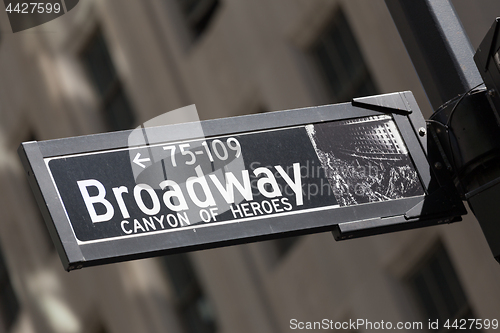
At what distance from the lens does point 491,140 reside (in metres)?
2.88

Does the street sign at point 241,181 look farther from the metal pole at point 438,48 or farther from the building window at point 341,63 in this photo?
the building window at point 341,63

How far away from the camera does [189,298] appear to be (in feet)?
44.5

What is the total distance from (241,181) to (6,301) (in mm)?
15960

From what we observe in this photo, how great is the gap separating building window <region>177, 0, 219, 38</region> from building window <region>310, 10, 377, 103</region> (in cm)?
260

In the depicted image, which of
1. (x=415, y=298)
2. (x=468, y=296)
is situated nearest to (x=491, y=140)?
(x=468, y=296)

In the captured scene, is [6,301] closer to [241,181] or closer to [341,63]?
[341,63]

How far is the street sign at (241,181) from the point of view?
277 cm

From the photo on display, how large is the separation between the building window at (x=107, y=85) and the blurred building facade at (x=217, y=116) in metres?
0.04

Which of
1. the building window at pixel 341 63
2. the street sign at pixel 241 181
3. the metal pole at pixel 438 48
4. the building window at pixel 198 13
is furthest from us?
the building window at pixel 198 13

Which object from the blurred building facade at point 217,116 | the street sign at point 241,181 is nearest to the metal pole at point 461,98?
the street sign at point 241,181

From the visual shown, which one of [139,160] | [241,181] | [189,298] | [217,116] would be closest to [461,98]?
[241,181]

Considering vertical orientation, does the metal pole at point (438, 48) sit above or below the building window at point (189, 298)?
above

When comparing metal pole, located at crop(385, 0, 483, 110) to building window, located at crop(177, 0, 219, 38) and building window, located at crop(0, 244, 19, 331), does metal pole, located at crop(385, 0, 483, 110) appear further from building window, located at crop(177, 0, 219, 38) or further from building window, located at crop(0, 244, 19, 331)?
building window, located at crop(0, 244, 19, 331)

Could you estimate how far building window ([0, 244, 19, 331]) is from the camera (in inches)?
687
